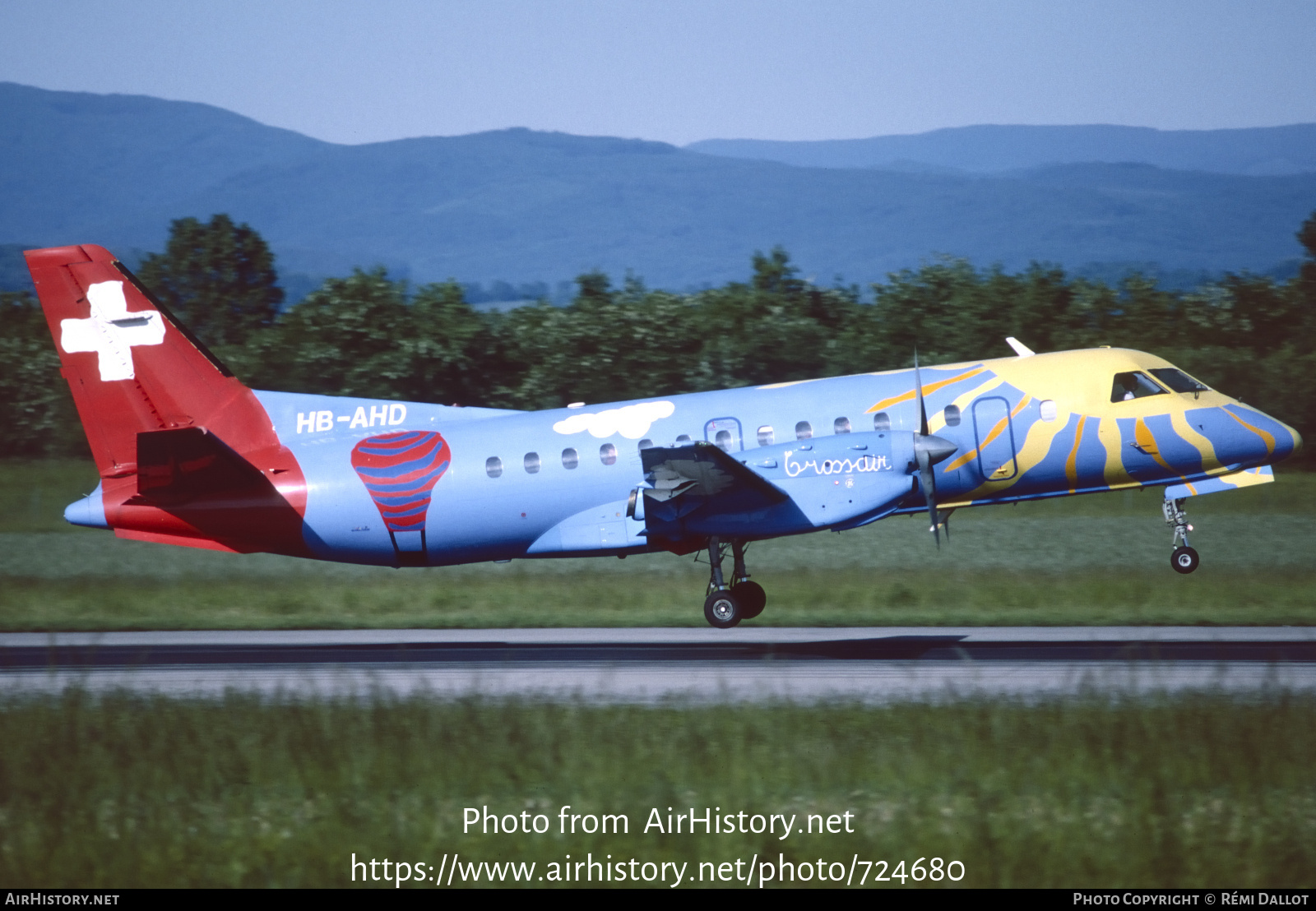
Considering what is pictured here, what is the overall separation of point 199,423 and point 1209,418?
14.9 metres

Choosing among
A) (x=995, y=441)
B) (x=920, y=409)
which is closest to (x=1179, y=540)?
(x=995, y=441)

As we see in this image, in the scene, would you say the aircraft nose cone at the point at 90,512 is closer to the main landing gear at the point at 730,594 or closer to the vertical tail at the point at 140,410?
the vertical tail at the point at 140,410

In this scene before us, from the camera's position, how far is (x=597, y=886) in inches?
328

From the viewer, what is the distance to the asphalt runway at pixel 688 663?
1378 centimetres

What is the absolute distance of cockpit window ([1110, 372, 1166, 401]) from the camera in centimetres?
1830

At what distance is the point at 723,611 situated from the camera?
1811 cm

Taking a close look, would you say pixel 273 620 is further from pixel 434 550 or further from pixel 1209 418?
pixel 1209 418

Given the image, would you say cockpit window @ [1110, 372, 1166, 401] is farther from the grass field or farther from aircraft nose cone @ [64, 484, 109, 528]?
aircraft nose cone @ [64, 484, 109, 528]

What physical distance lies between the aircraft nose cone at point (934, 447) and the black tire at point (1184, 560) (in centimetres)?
408

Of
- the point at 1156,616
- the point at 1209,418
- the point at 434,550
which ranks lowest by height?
the point at 1156,616

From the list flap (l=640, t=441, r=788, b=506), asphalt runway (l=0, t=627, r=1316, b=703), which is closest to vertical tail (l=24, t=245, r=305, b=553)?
asphalt runway (l=0, t=627, r=1316, b=703)

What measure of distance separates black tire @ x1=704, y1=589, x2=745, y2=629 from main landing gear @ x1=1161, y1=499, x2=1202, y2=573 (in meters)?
6.44

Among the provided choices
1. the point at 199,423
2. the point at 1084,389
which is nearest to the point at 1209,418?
the point at 1084,389

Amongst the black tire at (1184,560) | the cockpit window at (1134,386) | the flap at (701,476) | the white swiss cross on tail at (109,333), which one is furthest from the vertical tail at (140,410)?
the black tire at (1184,560)
